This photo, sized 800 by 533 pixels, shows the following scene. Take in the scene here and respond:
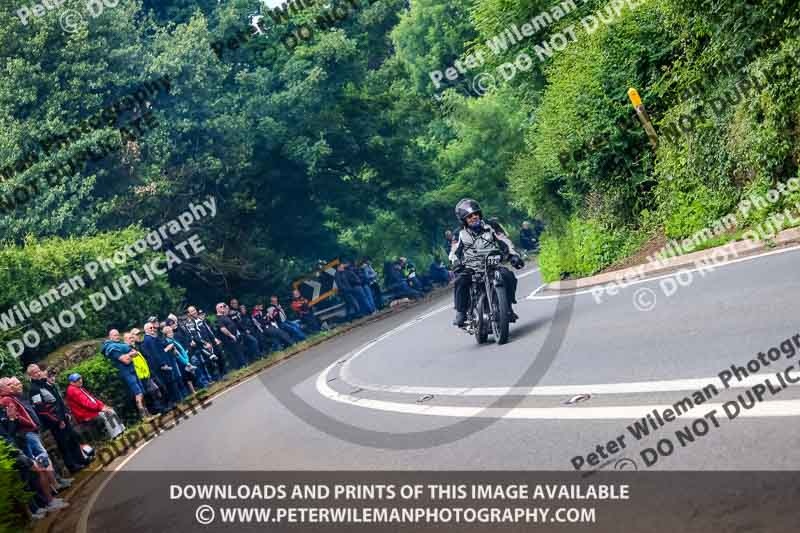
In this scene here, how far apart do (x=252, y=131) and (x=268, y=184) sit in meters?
2.58

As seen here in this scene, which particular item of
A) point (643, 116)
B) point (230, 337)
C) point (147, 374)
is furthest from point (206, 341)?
point (643, 116)

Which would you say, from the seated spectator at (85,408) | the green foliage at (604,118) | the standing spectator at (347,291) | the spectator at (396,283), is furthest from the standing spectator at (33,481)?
the spectator at (396,283)

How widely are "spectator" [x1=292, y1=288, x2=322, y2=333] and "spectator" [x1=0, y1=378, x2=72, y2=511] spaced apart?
1730cm

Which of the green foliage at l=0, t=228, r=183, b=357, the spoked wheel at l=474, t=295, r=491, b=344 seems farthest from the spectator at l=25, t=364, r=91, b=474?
the spoked wheel at l=474, t=295, r=491, b=344

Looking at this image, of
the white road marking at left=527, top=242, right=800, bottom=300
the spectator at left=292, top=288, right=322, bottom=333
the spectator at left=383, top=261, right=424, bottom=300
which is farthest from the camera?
the spectator at left=383, top=261, right=424, bottom=300

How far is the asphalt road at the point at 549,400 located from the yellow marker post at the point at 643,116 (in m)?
4.41

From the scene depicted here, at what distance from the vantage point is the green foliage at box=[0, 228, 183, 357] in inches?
757

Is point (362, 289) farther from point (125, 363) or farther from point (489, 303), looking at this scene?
point (489, 303)

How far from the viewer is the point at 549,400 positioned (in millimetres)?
8414

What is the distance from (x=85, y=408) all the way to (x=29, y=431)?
3.80 meters

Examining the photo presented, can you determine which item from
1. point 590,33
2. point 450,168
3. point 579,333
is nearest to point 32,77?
point 590,33

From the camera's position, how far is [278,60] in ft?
117

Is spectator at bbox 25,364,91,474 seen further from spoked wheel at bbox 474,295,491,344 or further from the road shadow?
the road shadow

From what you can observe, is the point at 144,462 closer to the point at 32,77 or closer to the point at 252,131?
the point at 32,77
